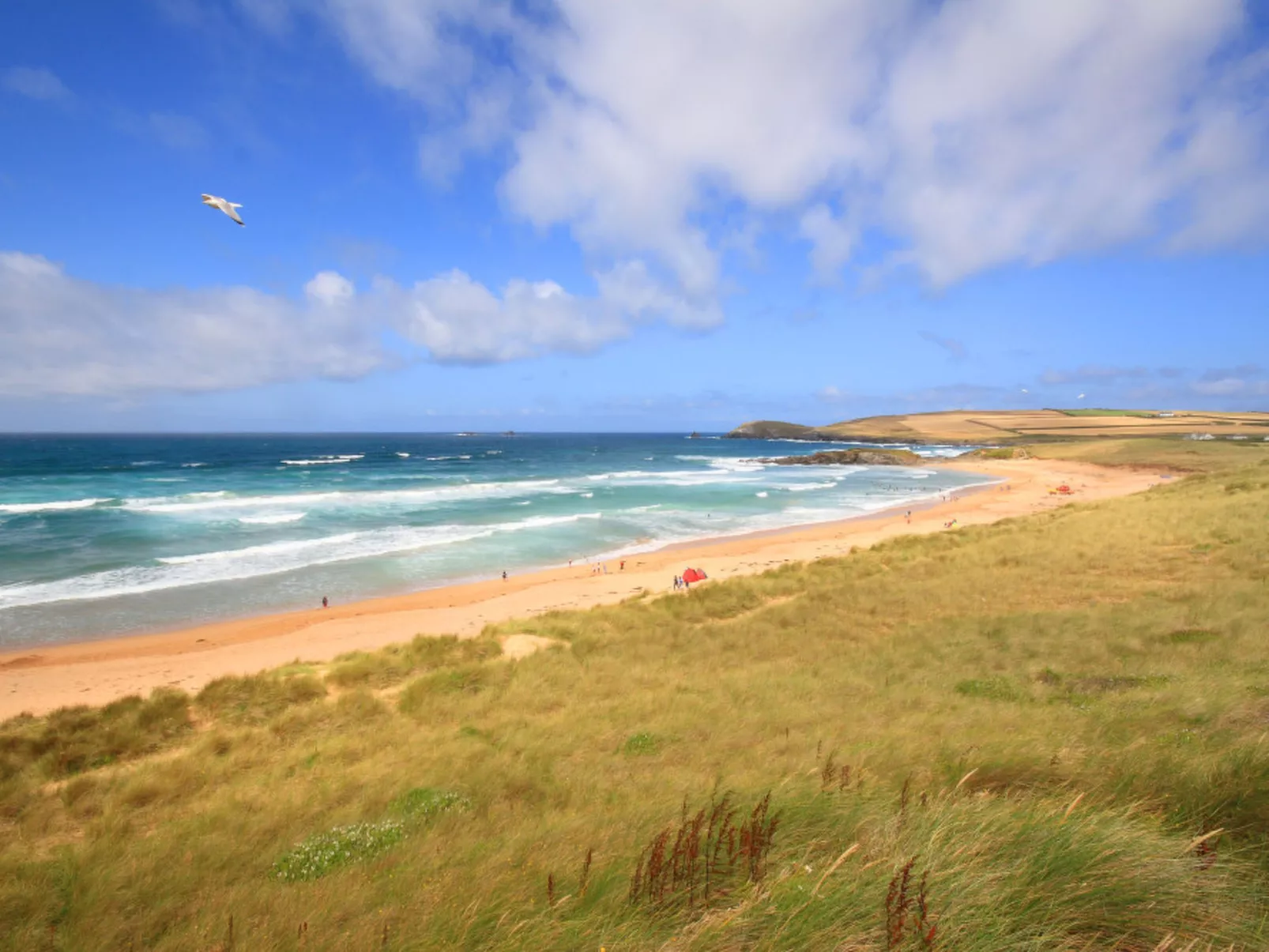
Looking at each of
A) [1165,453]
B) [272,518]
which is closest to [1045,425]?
[1165,453]

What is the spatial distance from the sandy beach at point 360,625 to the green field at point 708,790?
3281mm

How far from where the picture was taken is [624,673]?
11.7 metres

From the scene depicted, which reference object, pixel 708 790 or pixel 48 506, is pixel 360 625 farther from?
pixel 48 506

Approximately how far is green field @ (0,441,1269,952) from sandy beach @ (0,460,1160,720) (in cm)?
328

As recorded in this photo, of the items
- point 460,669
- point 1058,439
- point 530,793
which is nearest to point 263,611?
point 460,669

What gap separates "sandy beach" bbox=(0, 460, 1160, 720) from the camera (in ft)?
46.8

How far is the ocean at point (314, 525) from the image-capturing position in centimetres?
2252

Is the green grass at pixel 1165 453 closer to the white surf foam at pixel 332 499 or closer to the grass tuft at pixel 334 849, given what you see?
the white surf foam at pixel 332 499

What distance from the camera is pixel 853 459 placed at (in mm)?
97750

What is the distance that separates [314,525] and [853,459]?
82429mm

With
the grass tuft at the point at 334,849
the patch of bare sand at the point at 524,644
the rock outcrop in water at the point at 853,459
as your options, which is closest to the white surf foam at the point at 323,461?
the rock outcrop in water at the point at 853,459

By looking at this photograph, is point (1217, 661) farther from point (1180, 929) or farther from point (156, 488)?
point (156, 488)

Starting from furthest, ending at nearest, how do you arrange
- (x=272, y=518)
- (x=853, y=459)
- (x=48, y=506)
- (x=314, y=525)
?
1. (x=853, y=459)
2. (x=48, y=506)
3. (x=272, y=518)
4. (x=314, y=525)

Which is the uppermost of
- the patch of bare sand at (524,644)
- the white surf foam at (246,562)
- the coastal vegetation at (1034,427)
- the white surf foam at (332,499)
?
the coastal vegetation at (1034,427)
